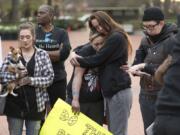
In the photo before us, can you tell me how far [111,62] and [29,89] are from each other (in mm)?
944

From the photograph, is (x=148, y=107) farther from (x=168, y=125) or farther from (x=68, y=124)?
(x=168, y=125)

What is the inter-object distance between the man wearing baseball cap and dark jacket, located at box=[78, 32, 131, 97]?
229 millimetres

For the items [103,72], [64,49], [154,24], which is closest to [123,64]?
[103,72]

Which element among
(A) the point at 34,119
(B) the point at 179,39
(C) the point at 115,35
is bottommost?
(A) the point at 34,119

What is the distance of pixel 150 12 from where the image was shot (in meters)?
5.12

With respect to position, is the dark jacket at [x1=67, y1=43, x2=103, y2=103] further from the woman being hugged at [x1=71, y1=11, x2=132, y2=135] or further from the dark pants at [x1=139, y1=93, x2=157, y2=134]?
the dark pants at [x1=139, y1=93, x2=157, y2=134]

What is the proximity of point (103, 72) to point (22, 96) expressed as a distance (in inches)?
35.8

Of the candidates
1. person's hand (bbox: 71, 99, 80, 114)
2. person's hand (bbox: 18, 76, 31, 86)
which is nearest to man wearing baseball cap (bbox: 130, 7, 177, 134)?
person's hand (bbox: 71, 99, 80, 114)

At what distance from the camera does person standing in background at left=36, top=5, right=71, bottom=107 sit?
6.69 meters

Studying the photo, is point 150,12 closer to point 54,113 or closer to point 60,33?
point 54,113

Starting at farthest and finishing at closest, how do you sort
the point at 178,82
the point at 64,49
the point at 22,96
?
the point at 64,49 < the point at 22,96 < the point at 178,82

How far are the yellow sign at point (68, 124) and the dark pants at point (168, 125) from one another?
2285mm

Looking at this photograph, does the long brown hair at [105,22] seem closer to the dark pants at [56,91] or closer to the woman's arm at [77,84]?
the woman's arm at [77,84]

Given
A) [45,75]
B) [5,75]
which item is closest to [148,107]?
[45,75]
